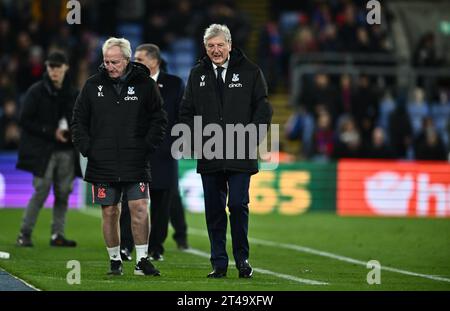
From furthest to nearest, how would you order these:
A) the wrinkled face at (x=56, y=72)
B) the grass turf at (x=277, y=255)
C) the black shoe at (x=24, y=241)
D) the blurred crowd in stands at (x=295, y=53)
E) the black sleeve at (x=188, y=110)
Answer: the blurred crowd in stands at (x=295, y=53)
the wrinkled face at (x=56, y=72)
the black shoe at (x=24, y=241)
the black sleeve at (x=188, y=110)
the grass turf at (x=277, y=255)

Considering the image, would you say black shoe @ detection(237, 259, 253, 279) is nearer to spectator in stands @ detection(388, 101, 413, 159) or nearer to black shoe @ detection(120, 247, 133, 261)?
black shoe @ detection(120, 247, 133, 261)

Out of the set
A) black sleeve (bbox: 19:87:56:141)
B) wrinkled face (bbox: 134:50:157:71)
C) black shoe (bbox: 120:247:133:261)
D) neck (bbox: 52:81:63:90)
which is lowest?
black shoe (bbox: 120:247:133:261)

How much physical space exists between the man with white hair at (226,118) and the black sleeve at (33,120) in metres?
4.06

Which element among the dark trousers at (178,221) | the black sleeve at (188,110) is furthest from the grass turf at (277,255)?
the black sleeve at (188,110)

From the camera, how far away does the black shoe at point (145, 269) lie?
1156 centimetres

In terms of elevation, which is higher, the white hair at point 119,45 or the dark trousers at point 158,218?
the white hair at point 119,45

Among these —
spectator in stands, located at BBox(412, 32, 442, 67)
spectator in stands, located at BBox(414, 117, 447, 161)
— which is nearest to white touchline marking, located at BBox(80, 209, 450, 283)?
spectator in stands, located at BBox(414, 117, 447, 161)

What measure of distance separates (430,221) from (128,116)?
35.8 feet

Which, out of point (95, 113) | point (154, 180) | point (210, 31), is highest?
point (210, 31)

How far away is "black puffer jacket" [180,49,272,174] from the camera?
11.6 metres

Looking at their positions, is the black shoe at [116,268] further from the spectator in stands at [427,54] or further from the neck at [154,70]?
the spectator in stands at [427,54]
